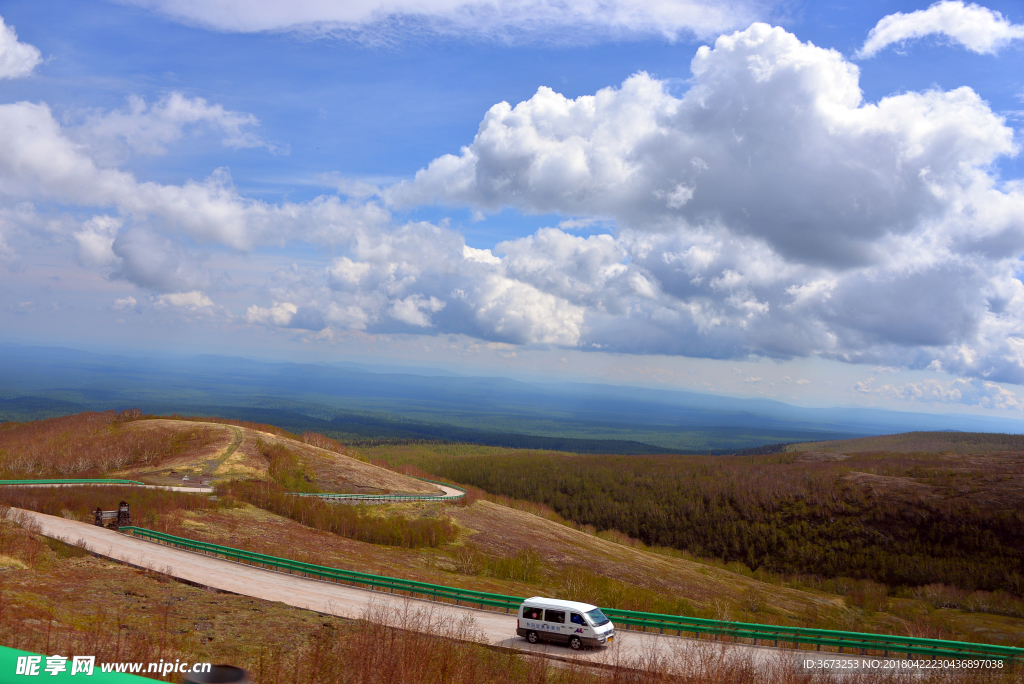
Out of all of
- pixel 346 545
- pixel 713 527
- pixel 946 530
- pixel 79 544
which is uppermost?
pixel 79 544

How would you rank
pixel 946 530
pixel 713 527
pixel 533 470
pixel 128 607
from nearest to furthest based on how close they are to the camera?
pixel 128 607
pixel 946 530
pixel 713 527
pixel 533 470

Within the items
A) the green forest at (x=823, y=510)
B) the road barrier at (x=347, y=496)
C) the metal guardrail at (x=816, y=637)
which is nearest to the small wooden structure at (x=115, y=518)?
the road barrier at (x=347, y=496)

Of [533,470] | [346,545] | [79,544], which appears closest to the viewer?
[79,544]

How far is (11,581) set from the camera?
2203 cm

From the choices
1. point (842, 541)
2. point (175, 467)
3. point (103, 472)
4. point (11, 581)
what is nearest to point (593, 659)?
point (11, 581)

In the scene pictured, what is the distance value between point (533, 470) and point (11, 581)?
149 m

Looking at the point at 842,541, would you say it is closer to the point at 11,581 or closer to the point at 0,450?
the point at 11,581

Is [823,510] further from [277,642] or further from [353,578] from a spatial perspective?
[277,642]

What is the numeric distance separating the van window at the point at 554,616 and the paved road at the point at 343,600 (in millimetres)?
984

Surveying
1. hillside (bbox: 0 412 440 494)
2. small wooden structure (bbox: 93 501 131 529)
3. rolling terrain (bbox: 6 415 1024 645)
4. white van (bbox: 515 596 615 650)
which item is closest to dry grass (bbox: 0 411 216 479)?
hillside (bbox: 0 412 440 494)

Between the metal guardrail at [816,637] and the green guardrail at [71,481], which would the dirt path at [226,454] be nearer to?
the green guardrail at [71,481]

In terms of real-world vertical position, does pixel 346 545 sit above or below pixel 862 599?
above

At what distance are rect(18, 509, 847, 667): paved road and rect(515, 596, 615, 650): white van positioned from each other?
43 cm

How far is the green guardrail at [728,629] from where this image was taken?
23891 mm
